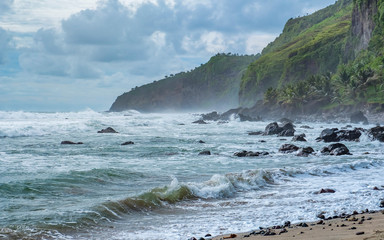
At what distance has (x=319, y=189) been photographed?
46.1 feet

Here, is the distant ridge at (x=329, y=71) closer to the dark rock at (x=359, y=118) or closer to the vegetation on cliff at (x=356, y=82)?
the vegetation on cliff at (x=356, y=82)

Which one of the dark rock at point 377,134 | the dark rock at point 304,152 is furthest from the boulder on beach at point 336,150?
the dark rock at point 377,134

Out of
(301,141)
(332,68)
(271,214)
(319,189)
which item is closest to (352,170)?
(319,189)

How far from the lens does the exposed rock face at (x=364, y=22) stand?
83125mm

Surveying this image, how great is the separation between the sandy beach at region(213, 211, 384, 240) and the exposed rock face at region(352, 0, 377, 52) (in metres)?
A: 79.7

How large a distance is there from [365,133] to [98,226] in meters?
28.6

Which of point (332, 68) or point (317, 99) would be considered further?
point (332, 68)

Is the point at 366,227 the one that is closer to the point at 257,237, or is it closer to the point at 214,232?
the point at 257,237

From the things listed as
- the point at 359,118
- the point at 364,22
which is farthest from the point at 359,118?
the point at 364,22

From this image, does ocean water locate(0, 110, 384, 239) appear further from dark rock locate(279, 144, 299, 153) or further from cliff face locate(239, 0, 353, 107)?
cliff face locate(239, 0, 353, 107)

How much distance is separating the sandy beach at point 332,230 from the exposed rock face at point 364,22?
79737 millimetres

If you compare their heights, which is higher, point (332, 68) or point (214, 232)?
point (332, 68)

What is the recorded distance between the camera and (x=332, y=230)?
27.5ft

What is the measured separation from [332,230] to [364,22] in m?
87.1
